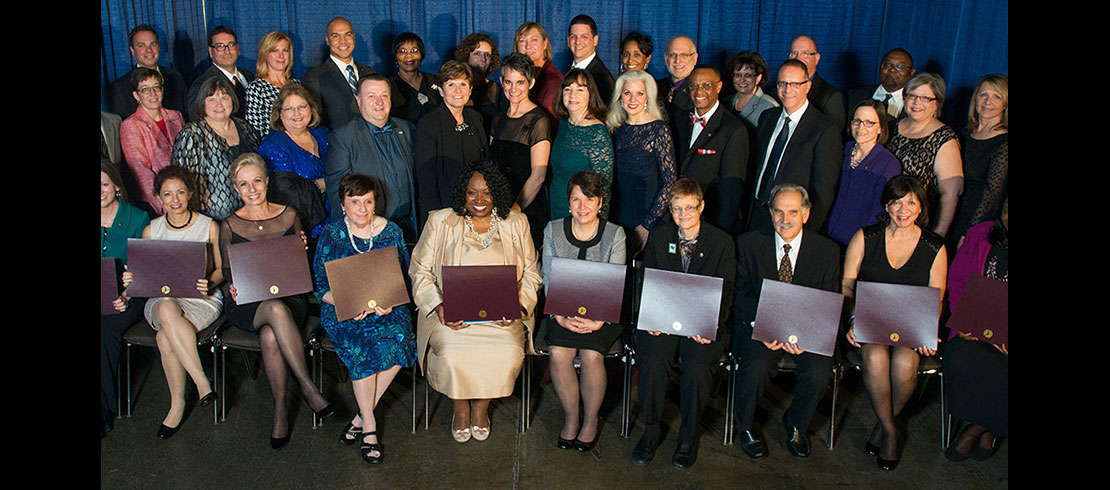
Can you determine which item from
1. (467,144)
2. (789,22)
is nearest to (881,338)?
(467,144)

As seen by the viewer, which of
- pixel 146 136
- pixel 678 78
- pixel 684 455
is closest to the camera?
pixel 684 455

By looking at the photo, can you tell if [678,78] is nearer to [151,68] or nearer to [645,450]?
[645,450]

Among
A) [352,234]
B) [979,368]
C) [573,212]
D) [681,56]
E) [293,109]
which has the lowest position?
[979,368]

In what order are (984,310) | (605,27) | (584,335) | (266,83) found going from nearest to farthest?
(984,310) < (584,335) < (266,83) < (605,27)

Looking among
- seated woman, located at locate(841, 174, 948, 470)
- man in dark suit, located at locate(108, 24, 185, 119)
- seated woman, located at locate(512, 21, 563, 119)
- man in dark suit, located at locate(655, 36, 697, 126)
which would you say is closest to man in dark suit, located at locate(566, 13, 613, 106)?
seated woman, located at locate(512, 21, 563, 119)

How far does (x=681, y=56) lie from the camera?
4.79m

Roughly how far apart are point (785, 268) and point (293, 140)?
2.84m

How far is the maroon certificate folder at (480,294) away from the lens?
3633 mm

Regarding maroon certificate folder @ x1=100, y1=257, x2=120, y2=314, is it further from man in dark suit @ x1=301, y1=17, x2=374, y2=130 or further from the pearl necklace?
man in dark suit @ x1=301, y1=17, x2=374, y2=130

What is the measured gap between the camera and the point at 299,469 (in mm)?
3596

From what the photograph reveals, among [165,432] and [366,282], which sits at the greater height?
[366,282]

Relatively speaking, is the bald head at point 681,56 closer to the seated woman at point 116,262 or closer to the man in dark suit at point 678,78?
the man in dark suit at point 678,78

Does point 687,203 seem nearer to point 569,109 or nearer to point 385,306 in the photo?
point 569,109

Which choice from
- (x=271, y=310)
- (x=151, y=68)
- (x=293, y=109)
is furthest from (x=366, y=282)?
(x=151, y=68)
